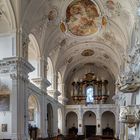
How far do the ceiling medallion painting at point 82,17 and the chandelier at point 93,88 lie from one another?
→ 1160cm

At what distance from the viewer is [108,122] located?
3853 centimetres

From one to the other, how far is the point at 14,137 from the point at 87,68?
2152 centimetres

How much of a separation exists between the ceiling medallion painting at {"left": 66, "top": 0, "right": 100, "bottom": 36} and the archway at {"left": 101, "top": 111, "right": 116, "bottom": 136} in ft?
48.0

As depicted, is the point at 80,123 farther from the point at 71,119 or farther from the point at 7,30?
the point at 7,30

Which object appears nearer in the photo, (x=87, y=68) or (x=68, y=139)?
(x=68, y=139)

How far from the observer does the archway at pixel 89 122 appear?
38.6 metres

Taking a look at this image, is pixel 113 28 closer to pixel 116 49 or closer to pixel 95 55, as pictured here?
pixel 116 49

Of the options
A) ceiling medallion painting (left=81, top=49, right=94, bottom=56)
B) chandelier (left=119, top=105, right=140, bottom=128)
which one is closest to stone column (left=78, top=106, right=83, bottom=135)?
ceiling medallion painting (left=81, top=49, right=94, bottom=56)

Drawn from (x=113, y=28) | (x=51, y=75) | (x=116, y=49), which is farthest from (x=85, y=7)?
(x=51, y=75)

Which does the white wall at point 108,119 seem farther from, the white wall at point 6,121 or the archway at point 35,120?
the white wall at point 6,121

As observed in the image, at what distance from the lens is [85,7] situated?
2352 centimetres

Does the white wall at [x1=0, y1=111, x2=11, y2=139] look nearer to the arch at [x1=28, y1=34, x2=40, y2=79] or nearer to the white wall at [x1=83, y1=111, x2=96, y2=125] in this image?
the arch at [x1=28, y1=34, x2=40, y2=79]

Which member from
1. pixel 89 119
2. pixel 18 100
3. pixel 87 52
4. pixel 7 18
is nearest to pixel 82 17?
pixel 7 18

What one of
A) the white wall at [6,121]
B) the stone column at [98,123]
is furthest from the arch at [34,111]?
the stone column at [98,123]
